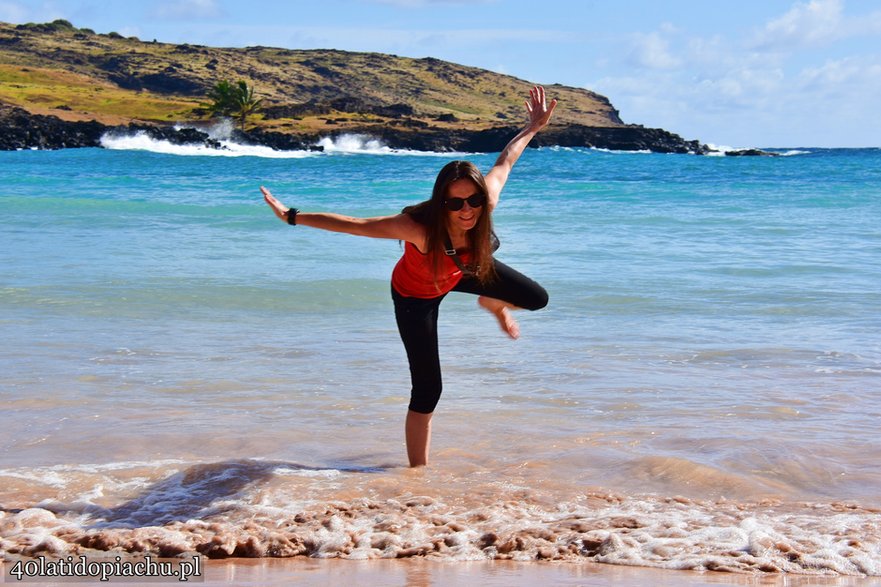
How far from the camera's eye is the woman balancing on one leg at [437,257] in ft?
16.6

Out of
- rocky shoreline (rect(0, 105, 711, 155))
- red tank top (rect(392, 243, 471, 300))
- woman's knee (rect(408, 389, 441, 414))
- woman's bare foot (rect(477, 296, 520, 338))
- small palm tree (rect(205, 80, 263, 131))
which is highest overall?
small palm tree (rect(205, 80, 263, 131))

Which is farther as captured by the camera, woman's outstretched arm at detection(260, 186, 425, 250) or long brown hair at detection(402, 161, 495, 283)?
long brown hair at detection(402, 161, 495, 283)

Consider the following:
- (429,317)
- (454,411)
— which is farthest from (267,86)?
(429,317)

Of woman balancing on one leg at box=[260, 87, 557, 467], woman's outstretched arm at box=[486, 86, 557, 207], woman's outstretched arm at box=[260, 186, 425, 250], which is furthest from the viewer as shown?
woman's outstretched arm at box=[486, 86, 557, 207]

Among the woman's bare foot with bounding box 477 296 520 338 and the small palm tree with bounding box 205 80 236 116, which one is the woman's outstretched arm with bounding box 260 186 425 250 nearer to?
the woman's bare foot with bounding box 477 296 520 338

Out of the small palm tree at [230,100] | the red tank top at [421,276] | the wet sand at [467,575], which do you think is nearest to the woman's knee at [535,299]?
the red tank top at [421,276]

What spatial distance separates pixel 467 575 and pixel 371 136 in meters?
86.3

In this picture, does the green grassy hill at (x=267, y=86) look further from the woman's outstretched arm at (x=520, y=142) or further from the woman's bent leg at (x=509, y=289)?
the woman's bent leg at (x=509, y=289)

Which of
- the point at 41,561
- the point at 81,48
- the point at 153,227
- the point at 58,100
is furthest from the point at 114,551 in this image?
the point at 81,48

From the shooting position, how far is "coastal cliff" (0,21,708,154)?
280ft

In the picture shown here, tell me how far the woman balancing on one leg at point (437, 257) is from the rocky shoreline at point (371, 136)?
76.1 metres

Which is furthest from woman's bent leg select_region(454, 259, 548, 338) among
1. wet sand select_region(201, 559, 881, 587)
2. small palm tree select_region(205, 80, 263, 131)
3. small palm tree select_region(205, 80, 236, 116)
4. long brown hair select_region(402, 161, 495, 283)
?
small palm tree select_region(205, 80, 236, 116)

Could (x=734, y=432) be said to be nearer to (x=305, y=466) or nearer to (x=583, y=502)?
(x=583, y=502)

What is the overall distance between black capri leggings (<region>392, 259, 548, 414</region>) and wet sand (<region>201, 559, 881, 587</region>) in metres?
1.45
